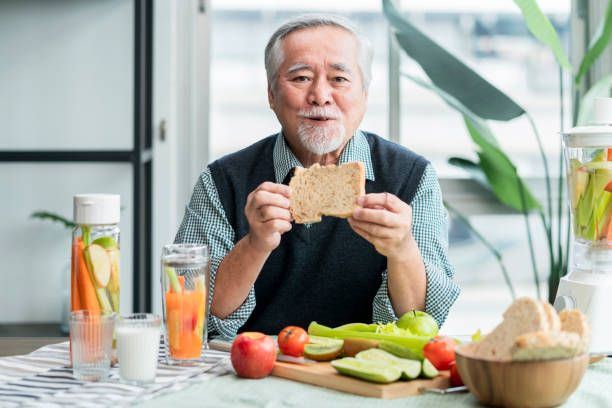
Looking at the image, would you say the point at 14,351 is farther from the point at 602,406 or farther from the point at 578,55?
the point at 578,55

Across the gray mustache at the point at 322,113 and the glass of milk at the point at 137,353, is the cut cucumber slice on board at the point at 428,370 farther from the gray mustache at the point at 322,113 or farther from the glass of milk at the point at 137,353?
the gray mustache at the point at 322,113

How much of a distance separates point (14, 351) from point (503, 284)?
2.51 m

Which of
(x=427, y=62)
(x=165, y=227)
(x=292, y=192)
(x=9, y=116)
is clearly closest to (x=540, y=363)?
(x=292, y=192)

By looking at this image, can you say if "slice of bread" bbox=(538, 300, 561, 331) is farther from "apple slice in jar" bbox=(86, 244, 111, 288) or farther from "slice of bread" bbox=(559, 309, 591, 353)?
"apple slice in jar" bbox=(86, 244, 111, 288)

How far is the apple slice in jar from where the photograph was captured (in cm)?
120

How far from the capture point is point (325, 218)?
1883 millimetres

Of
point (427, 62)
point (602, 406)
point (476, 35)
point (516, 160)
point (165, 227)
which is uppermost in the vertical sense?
point (476, 35)

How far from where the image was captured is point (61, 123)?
3.07 metres

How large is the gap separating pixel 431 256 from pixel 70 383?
0.94 m

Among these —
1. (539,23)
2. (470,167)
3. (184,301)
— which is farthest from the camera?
(470,167)

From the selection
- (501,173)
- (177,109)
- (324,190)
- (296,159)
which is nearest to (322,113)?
Answer: (296,159)

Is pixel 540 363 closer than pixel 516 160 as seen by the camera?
Yes

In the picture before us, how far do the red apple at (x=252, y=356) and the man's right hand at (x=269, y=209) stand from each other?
1.06ft

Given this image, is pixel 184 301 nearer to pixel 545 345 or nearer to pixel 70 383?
pixel 70 383
